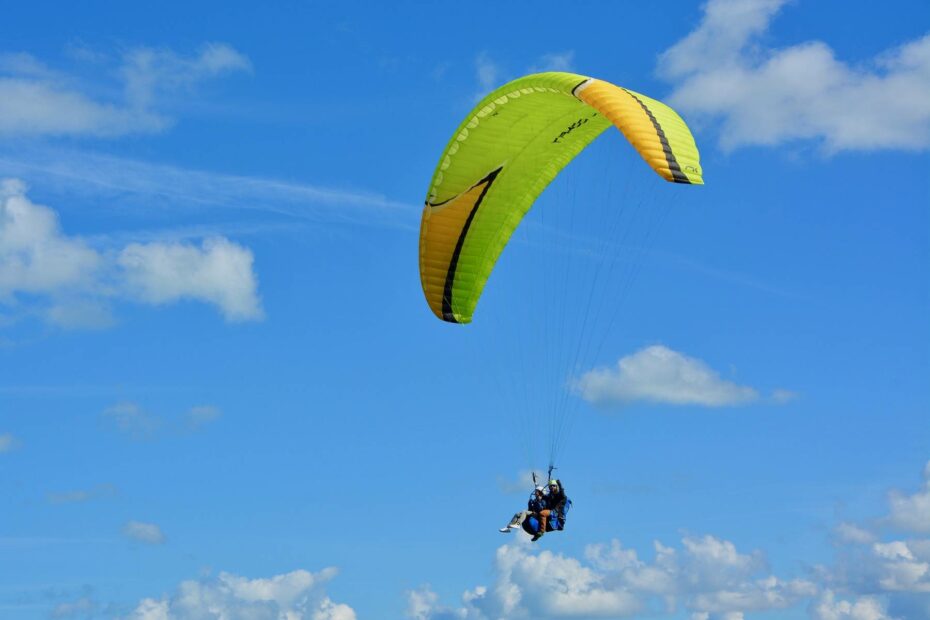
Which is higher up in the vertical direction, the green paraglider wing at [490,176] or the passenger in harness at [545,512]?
the green paraglider wing at [490,176]

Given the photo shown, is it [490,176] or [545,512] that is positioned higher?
[490,176]

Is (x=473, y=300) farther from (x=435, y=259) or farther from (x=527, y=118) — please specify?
(x=527, y=118)

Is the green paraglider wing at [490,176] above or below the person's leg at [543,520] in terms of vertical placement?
above

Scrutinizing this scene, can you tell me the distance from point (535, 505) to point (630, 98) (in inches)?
363

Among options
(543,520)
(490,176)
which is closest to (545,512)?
(543,520)

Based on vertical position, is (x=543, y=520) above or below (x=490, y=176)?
below

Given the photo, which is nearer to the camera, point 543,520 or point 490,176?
point 543,520

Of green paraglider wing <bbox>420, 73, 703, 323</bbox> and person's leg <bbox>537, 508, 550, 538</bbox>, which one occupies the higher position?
green paraglider wing <bbox>420, 73, 703, 323</bbox>

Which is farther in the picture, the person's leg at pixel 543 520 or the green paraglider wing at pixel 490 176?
the green paraglider wing at pixel 490 176

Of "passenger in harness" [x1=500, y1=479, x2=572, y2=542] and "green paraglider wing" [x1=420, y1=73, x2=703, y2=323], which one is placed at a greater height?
"green paraglider wing" [x1=420, y1=73, x2=703, y2=323]

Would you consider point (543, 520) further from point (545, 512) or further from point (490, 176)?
point (490, 176)

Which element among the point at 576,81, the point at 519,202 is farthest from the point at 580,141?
the point at 576,81

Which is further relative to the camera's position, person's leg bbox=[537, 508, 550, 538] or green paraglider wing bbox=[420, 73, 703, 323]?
green paraglider wing bbox=[420, 73, 703, 323]

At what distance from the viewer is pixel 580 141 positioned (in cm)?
4338
